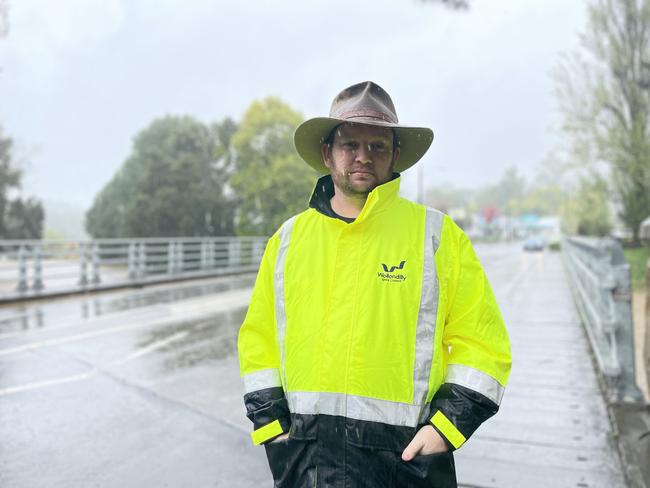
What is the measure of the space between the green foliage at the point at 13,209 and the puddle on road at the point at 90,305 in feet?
70.5

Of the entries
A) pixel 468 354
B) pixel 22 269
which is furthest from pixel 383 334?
pixel 22 269

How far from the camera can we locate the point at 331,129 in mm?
2371

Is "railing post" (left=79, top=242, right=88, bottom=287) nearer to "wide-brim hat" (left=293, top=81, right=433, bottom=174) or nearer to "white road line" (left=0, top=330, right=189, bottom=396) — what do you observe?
"white road line" (left=0, top=330, right=189, bottom=396)

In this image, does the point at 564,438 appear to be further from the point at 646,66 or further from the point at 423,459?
the point at 646,66

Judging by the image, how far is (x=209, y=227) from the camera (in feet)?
127

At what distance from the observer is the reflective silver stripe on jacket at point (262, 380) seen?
2.16 meters

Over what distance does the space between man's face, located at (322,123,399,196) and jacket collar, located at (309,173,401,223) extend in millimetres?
63

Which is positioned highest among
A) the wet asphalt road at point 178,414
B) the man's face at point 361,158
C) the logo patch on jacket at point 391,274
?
the man's face at point 361,158

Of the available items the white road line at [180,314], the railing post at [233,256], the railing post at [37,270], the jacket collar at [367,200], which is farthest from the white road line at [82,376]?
the railing post at [233,256]

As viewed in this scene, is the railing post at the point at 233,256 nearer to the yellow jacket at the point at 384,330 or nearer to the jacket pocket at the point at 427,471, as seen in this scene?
the yellow jacket at the point at 384,330

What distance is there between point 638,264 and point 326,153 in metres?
21.5

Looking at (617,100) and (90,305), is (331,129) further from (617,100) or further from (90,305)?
(617,100)

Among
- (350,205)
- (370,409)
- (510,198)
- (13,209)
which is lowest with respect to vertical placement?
(370,409)

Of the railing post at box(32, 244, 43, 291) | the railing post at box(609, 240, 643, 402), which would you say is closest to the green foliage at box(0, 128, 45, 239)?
the railing post at box(32, 244, 43, 291)
